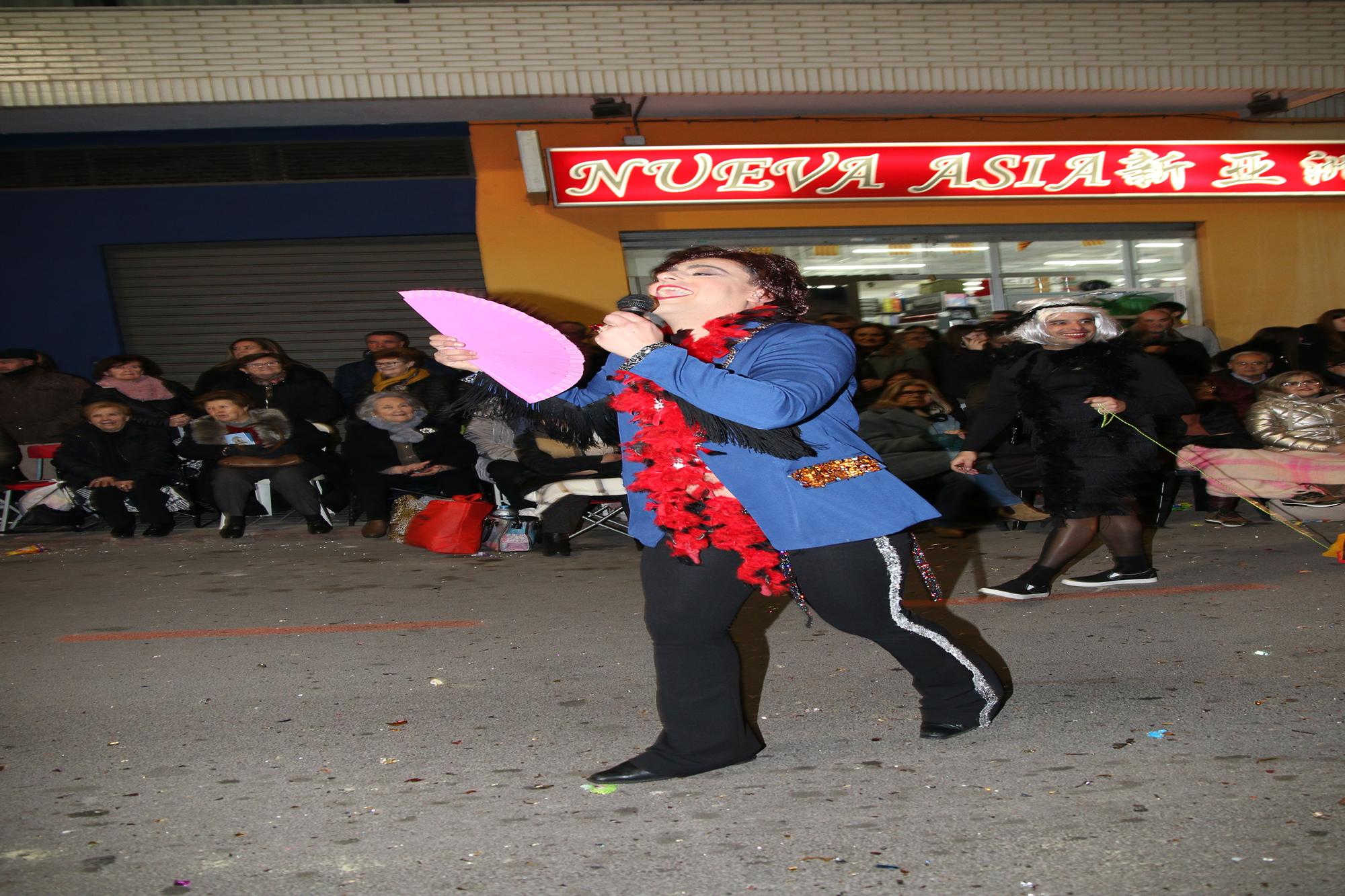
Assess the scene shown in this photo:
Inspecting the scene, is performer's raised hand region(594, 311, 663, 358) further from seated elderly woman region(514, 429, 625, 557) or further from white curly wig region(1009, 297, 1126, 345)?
seated elderly woman region(514, 429, 625, 557)

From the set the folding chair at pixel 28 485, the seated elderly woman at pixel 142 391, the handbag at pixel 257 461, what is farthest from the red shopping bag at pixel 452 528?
the folding chair at pixel 28 485

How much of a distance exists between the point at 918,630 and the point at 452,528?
4.74 m

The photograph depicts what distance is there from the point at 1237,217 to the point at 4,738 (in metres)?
13.8

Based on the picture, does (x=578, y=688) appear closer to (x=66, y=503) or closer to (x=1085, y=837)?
(x=1085, y=837)

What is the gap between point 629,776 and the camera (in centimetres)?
333

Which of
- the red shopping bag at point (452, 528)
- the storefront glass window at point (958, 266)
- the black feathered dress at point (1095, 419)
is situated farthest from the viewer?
the storefront glass window at point (958, 266)

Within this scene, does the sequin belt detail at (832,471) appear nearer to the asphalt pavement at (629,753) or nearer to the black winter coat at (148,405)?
the asphalt pavement at (629,753)

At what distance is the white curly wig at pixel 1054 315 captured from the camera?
224 inches

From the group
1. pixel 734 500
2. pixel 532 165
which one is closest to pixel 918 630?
pixel 734 500

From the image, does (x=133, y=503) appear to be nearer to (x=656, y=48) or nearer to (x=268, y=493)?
(x=268, y=493)

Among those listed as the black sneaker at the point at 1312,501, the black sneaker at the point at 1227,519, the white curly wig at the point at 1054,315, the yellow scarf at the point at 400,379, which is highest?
the yellow scarf at the point at 400,379

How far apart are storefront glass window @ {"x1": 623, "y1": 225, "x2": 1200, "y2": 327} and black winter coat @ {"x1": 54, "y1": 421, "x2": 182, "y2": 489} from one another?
5422 millimetres

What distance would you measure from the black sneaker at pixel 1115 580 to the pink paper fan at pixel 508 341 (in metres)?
3.77

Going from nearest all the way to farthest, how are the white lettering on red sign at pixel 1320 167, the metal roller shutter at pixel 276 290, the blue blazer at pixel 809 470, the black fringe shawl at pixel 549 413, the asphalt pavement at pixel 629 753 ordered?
the asphalt pavement at pixel 629 753
the blue blazer at pixel 809 470
the black fringe shawl at pixel 549 413
the metal roller shutter at pixel 276 290
the white lettering on red sign at pixel 1320 167
